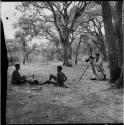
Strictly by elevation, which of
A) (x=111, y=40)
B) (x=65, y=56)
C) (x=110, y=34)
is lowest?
(x=65, y=56)

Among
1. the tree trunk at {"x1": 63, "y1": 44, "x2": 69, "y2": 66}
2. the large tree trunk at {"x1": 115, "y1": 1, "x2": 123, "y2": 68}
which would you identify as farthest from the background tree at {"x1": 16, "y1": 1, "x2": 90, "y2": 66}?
the large tree trunk at {"x1": 115, "y1": 1, "x2": 123, "y2": 68}

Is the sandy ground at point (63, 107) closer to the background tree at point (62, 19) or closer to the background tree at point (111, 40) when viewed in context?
the background tree at point (111, 40)

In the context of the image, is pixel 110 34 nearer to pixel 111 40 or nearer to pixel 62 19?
pixel 111 40

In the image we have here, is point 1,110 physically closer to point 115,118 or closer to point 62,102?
point 115,118

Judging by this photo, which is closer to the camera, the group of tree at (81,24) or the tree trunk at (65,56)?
the group of tree at (81,24)

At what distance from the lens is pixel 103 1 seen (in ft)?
30.2

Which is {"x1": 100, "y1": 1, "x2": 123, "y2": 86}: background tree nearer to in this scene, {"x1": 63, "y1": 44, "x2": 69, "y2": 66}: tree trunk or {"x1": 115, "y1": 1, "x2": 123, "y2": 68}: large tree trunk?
{"x1": 115, "y1": 1, "x2": 123, "y2": 68}: large tree trunk

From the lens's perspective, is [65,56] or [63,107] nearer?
[63,107]

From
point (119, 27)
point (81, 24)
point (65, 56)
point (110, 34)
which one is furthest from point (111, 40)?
point (81, 24)

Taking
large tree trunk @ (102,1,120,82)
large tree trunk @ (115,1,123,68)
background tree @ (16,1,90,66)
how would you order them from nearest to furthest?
large tree trunk @ (102,1,120,82) < large tree trunk @ (115,1,123,68) < background tree @ (16,1,90,66)

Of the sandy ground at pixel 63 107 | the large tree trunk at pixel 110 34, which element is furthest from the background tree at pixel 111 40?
the sandy ground at pixel 63 107

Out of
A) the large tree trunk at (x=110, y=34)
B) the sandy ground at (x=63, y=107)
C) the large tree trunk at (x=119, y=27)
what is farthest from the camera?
the large tree trunk at (x=119, y=27)

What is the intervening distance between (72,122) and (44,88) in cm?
464

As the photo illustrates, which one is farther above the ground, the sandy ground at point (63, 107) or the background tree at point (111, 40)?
the background tree at point (111, 40)
